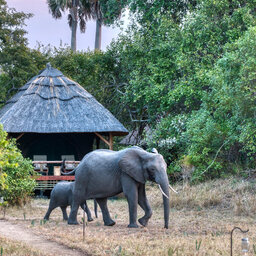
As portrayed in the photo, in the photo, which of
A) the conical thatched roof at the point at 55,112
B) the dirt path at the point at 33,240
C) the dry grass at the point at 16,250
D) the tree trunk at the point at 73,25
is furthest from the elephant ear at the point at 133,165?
the tree trunk at the point at 73,25

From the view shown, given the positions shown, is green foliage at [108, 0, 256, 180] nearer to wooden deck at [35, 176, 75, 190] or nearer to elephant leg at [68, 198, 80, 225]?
wooden deck at [35, 176, 75, 190]

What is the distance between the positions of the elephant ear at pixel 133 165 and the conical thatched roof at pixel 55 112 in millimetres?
10410

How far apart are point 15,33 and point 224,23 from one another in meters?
11.8

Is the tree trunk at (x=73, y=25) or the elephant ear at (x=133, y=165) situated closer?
the elephant ear at (x=133, y=165)

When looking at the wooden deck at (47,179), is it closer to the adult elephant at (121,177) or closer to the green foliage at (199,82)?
the green foliage at (199,82)

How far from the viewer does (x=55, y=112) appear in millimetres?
23078

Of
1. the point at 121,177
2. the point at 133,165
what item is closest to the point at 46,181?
the point at 121,177

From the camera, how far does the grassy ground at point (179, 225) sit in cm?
876

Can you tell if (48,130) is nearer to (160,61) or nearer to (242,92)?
(160,61)

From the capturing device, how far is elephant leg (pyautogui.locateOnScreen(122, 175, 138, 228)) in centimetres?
1163

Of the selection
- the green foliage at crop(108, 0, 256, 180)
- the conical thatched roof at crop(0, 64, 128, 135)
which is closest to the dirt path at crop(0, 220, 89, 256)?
the green foliage at crop(108, 0, 256, 180)

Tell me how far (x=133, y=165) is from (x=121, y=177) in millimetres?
417

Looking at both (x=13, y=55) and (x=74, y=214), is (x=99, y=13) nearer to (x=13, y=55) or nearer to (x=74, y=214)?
(x=13, y=55)

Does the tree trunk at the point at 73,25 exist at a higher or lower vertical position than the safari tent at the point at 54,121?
higher
